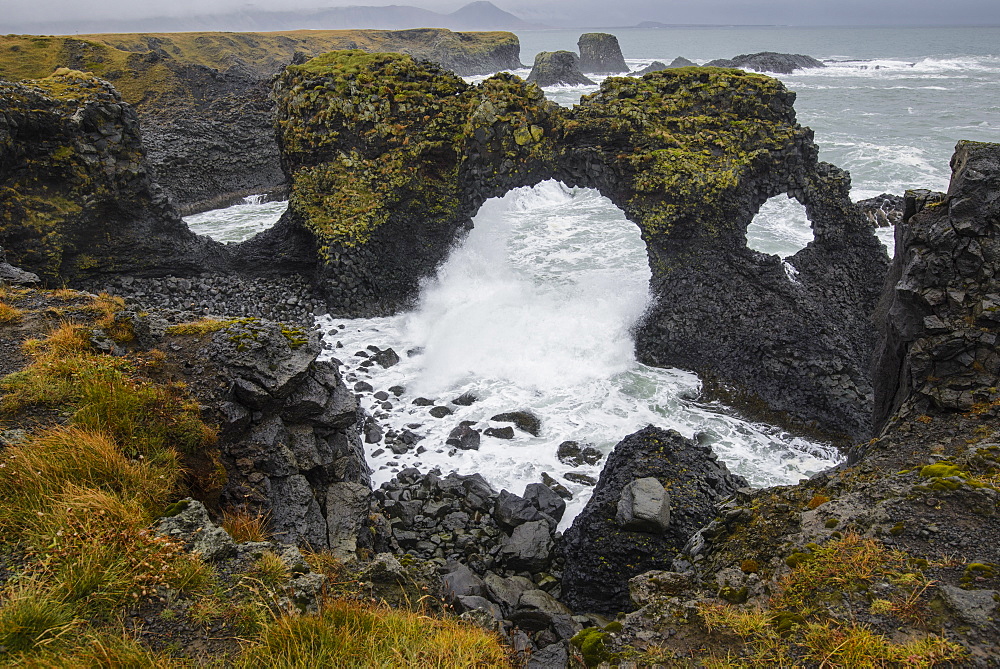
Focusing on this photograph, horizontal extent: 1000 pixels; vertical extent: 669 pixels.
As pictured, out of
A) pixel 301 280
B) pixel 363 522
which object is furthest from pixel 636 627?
pixel 301 280

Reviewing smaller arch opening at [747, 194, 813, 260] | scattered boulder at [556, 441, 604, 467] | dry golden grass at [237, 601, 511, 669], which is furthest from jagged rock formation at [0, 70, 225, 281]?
smaller arch opening at [747, 194, 813, 260]

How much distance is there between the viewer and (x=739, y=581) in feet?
24.5

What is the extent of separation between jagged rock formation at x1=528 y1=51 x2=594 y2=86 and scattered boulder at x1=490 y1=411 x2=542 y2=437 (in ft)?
316

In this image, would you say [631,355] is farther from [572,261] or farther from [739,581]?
[739,581]

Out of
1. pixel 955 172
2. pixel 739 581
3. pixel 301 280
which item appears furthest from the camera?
pixel 301 280

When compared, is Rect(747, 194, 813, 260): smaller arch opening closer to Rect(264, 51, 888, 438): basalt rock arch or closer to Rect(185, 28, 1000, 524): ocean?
Rect(185, 28, 1000, 524): ocean

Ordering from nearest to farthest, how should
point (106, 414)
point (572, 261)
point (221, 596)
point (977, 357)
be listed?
point (221, 596), point (106, 414), point (977, 357), point (572, 261)

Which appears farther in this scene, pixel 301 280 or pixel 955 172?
pixel 301 280

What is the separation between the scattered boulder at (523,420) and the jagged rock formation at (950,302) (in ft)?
29.8

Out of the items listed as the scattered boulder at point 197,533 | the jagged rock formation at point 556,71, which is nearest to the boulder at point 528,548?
the scattered boulder at point 197,533

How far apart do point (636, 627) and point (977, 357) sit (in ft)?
29.4

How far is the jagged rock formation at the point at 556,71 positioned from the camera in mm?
101750

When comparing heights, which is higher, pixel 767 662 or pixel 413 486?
pixel 767 662

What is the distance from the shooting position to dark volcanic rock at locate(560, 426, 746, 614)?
10.9 metres
